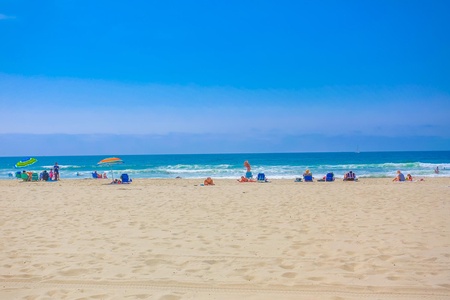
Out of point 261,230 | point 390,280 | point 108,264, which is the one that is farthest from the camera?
point 261,230

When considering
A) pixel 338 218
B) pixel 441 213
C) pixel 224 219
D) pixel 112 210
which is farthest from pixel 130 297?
pixel 441 213

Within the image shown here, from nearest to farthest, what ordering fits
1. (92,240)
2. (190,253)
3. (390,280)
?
(390,280) < (190,253) < (92,240)

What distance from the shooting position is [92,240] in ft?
20.9

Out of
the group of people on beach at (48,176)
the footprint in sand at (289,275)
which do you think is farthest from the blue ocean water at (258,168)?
the footprint in sand at (289,275)

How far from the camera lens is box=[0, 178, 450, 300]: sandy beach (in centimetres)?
413

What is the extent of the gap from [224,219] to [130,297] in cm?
446

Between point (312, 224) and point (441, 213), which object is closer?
point (312, 224)

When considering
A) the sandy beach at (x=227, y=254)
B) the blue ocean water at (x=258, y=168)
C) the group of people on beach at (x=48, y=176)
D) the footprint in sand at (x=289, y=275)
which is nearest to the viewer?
the sandy beach at (x=227, y=254)

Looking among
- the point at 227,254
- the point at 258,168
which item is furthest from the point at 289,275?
the point at 258,168

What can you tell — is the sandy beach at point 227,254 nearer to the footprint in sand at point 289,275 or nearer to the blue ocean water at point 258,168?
the footprint in sand at point 289,275

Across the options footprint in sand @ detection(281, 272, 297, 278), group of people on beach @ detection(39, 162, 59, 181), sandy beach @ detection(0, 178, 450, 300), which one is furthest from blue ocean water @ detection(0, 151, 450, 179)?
footprint in sand @ detection(281, 272, 297, 278)

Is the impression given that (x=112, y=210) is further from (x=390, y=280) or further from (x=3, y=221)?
(x=390, y=280)

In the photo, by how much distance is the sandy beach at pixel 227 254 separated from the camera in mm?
4133

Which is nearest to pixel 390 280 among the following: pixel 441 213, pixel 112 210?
pixel 441 213
